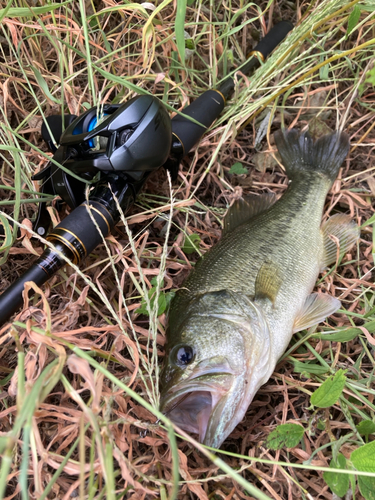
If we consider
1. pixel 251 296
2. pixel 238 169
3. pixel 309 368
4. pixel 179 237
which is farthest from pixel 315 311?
pixel 238 169

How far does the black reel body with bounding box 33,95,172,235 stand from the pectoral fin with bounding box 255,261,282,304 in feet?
2.57

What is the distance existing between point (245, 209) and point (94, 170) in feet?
3.12

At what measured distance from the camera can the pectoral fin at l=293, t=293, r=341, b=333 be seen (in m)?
1.93

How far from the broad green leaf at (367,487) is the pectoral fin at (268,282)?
2.68 ft

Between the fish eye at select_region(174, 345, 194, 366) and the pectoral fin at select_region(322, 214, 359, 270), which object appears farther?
the pectoral fin at select_region(322, 214, 359, 270)

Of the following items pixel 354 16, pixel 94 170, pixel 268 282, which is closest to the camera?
pixel 94 170

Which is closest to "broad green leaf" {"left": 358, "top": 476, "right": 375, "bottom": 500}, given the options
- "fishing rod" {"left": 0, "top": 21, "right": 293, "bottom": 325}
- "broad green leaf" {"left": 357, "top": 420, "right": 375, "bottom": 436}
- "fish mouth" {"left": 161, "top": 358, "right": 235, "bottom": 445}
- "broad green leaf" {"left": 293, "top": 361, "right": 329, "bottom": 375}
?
"broad green leaf" {"left": 357, "top": 420, "right": 375, "bottom": 436}

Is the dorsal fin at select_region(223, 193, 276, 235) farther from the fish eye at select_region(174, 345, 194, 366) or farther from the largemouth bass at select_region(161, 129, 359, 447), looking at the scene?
the fish eye at select_region(174, 345, 194, 366)

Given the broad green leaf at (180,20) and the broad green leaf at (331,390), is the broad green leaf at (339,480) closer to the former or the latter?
the broad green leaf at (331,390)

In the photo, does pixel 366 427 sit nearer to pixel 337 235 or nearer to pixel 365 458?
pixel 365 458

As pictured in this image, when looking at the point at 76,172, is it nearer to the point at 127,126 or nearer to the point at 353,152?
the point at 127,126

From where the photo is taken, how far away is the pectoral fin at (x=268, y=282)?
1.83 meters

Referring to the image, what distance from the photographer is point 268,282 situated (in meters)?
1.88

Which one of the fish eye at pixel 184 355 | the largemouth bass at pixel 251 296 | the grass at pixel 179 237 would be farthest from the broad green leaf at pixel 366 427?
the fish eye at pixel 184 355
